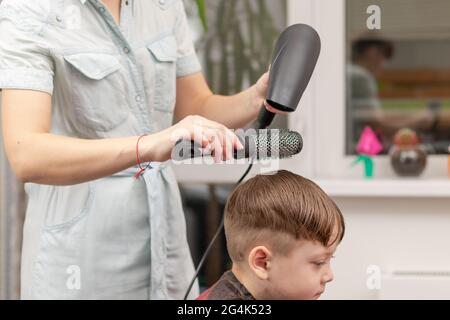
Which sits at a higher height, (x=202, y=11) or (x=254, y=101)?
(x=202, y=11)

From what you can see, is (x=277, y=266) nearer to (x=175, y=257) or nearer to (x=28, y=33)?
(x=175, y=257)

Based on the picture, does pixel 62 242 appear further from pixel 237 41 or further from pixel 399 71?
pixel 399 71

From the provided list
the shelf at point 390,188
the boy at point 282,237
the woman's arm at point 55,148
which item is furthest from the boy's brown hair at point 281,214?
the shelf at point 390,188

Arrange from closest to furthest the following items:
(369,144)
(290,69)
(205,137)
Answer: (205,137), (290,69), (369,144)

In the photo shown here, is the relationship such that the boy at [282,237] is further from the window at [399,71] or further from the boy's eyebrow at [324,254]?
the window at [399,71]

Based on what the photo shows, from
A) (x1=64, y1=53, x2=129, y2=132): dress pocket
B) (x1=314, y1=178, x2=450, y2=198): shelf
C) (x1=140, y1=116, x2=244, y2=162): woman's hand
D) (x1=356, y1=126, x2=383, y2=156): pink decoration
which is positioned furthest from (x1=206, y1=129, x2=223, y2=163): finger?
(x1=356, y1=126, x2=383, y2=156): pink decoration

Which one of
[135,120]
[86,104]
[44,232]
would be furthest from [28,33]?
[44,232]

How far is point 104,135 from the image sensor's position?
1366mm

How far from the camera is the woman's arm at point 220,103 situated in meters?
1.32

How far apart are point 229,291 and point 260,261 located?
0.08 m

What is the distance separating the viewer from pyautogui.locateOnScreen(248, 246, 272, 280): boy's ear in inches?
47.7

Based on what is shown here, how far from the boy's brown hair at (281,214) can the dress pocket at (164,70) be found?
0.99 ft

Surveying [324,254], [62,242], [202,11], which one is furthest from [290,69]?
[202,11]
